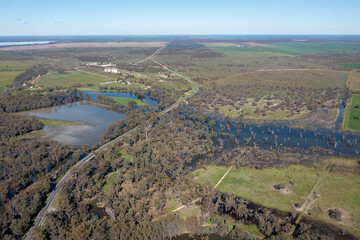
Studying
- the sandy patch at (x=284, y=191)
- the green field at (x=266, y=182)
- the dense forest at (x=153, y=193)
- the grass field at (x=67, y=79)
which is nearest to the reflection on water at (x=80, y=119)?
the dense forest at (x=153, y=193)

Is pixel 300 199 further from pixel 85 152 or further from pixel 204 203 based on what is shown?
pixel 85 152

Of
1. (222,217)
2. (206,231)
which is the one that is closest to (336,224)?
(222,217)

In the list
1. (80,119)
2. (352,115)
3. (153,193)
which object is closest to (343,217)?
(153,193)

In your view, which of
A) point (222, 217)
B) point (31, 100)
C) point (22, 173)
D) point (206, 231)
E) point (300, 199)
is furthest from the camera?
point (31, 100)

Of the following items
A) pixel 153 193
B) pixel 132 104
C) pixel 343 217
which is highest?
pixel 132 104

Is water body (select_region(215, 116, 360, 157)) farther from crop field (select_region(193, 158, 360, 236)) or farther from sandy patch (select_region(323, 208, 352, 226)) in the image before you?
sandy patch (select_region(323, 208, 352, 226))

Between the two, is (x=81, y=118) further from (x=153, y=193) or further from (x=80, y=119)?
(x=153, y=193)

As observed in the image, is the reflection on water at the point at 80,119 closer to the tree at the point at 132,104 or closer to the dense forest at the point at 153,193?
the tree at the point at 132,104
